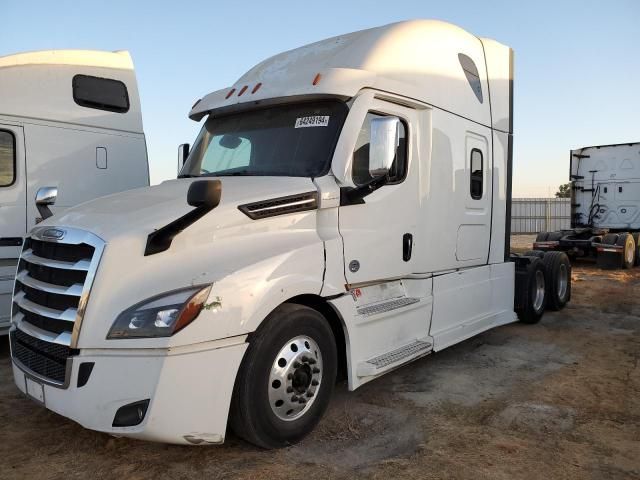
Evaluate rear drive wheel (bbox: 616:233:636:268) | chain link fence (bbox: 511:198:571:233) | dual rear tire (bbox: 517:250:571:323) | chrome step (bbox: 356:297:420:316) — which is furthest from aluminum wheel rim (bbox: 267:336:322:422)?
chain link fence (bbox: 511:198:571:233)

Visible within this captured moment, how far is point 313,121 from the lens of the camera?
4.56 metres

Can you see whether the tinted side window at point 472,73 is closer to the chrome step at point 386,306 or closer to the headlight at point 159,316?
the chrome step at point 386,306

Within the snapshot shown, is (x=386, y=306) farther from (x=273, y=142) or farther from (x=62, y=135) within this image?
(x=62, y=135)

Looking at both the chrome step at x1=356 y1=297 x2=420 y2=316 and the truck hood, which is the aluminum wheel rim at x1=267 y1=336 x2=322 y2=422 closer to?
the chrome step at x1=356 y1=297 x2=420 y2=316

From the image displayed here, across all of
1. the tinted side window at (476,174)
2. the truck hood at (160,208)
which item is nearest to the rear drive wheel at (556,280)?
the tinted side window at (476,174)

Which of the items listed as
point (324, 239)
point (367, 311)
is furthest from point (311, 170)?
point (367, 311)

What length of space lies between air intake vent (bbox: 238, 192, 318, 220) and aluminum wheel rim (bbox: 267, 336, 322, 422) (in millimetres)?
921

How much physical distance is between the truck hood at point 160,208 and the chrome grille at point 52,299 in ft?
0.45

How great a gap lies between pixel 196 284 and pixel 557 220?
3264cm

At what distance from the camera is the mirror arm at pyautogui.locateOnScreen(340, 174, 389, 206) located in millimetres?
→ 4324

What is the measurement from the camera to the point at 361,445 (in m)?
3.99

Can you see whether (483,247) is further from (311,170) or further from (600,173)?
(600,173)

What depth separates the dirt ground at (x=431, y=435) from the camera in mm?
3584

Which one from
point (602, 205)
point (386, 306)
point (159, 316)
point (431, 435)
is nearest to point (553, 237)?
point (602, 205)
